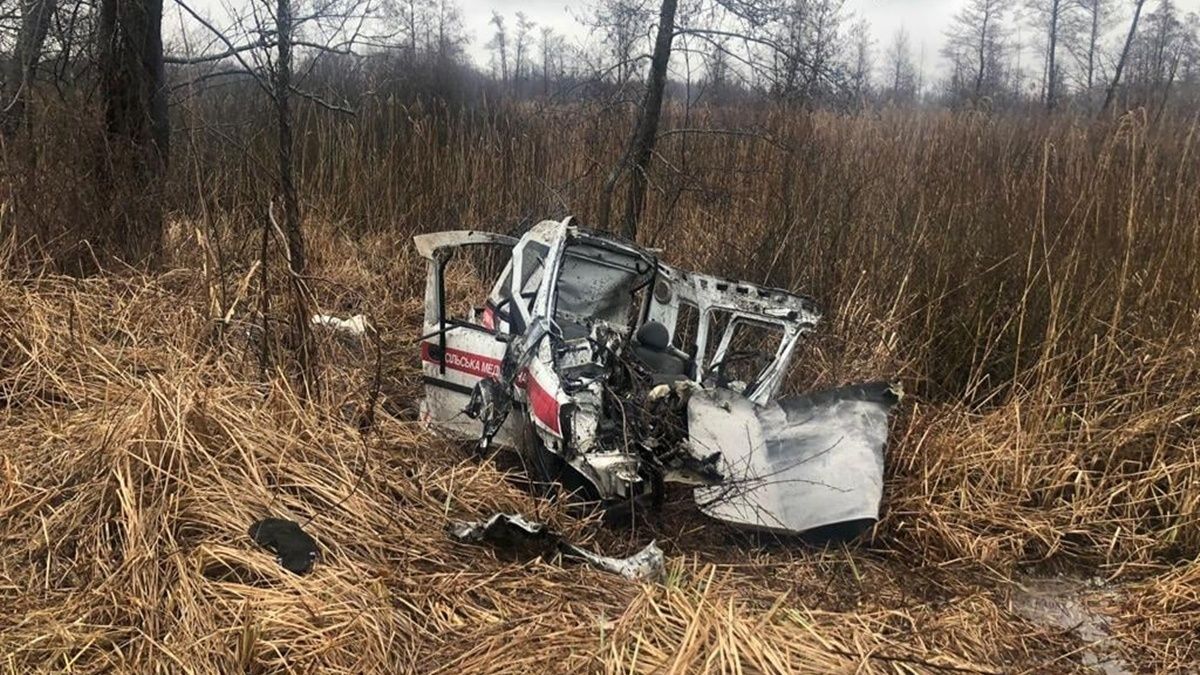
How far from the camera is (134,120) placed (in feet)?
18.8

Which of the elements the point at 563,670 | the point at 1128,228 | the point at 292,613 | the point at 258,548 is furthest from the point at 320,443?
the point at 1128,228

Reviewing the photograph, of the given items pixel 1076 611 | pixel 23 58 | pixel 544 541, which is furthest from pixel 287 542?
pixel 23 58

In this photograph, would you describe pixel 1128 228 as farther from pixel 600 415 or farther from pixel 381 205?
pixel 381 205

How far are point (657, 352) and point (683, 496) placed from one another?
32.0 inches

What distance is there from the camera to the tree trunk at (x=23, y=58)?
547 centimetres

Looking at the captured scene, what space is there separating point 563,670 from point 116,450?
193cm

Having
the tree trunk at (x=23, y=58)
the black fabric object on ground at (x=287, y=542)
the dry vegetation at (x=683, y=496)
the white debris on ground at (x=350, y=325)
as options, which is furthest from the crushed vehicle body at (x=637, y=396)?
the tree trunk at (x=23, y=58)

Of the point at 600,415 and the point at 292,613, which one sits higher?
the point at 600,415

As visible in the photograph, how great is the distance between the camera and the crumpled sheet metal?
10.7 ft

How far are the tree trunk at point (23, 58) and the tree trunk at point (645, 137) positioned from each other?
4227 mm

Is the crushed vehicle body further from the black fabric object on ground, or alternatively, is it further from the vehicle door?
the black fabric object on ground

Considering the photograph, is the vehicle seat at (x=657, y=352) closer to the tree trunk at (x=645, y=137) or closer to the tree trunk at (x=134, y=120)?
the tree trunk at (x=645, y=137)

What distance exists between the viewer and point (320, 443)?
3682 millimetres

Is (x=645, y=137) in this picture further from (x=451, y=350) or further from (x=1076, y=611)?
(x=1076, y=611)
